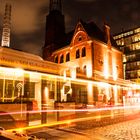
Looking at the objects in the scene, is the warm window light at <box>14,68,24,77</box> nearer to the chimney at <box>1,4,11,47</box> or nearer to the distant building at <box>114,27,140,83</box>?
the chimney at <box>1,4,11,47</box>

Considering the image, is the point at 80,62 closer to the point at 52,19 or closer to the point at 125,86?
the point at 125,86

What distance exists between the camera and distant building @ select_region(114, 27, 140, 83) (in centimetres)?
6719

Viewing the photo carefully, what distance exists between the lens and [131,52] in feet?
228

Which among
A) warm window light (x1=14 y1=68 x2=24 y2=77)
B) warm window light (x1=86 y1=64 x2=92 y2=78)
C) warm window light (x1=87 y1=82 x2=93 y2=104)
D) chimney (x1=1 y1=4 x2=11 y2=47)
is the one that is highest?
chimney (x1=1 y1=4 x2=11 y2=47)

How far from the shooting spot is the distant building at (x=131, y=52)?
6719 centimetres

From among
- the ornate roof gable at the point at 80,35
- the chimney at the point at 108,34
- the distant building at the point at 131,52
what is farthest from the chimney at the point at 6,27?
the distant building at the point at 131,52

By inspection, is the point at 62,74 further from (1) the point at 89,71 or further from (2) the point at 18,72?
(1) the point at 89,71

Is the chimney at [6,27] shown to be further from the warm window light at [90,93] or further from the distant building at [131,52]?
the distant building at [131,52]

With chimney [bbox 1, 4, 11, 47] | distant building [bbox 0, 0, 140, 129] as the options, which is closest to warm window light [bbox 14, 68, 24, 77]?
distant building [bbox 0, 0, 140, 129]

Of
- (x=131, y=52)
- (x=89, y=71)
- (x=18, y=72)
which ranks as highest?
(x=131, y=52)

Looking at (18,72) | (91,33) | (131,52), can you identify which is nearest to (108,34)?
(91,33)

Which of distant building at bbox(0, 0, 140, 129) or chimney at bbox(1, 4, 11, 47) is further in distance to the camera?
chimney at bbox(1, 4, 11, 47)

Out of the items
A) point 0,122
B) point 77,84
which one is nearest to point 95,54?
point 77,84

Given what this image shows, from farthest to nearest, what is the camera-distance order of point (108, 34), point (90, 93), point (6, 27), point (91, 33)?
point (108, 34), point (91, 33), point (90, 93), point (6, 27)
